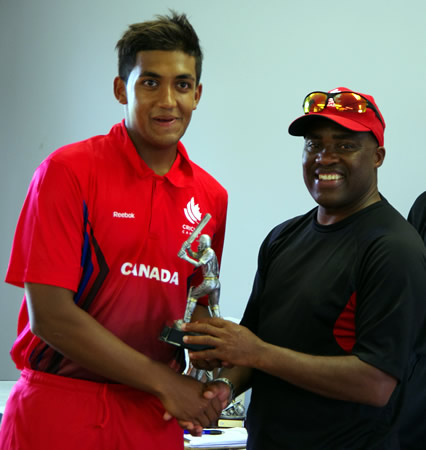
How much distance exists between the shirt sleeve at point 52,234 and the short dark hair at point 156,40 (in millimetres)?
393

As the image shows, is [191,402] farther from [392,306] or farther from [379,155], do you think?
[379,155]

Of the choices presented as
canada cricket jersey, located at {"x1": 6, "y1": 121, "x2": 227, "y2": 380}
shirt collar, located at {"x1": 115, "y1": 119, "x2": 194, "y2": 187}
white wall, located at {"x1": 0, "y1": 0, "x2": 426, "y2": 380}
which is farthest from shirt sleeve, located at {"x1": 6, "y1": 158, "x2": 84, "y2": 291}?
white wall, located at {"x1": 0, "y1": 0, "x2": 426, "y2": 380}

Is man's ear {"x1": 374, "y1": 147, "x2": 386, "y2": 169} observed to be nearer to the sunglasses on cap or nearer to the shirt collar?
→ the sunglasses on cap

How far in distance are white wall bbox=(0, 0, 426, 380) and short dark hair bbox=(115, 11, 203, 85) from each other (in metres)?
1.70

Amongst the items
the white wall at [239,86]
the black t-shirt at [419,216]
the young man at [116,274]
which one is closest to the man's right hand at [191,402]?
the young man at [116,274]

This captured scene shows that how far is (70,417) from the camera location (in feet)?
5.58

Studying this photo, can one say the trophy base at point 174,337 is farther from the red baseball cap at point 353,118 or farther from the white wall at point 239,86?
the white wall at point 239,86

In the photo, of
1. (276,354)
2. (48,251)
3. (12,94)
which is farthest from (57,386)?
(12,94)

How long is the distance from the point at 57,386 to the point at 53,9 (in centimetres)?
316

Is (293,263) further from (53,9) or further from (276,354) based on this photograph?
(53,9)

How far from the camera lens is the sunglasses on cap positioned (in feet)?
6.17

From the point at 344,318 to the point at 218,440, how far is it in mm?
1026

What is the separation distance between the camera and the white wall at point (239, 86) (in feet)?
10.9

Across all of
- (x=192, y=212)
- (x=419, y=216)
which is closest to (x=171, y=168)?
(x=192, y=212)
